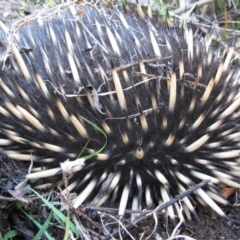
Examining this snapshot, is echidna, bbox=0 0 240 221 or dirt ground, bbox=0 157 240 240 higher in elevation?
echidna, bbox=0 0 240 221

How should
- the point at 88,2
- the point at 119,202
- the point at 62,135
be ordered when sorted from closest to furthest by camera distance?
the point at 62,135 → the point at 119,202 → the point at 88,2

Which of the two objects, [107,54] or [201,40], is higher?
[107,54]

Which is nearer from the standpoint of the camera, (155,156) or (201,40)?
(155,156)

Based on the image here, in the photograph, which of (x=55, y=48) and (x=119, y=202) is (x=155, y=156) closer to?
(x=119, y=202)

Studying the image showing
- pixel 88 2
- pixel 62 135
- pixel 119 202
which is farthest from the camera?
pixel 88 2

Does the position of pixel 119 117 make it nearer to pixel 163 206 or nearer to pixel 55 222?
pixel 163 206

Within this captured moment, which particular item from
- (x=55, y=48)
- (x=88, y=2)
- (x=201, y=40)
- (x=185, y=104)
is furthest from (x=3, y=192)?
(x=201, y=40)

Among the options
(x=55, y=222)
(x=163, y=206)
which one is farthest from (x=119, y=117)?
(x=55, y=222)

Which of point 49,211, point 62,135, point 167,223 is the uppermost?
point 62,135
